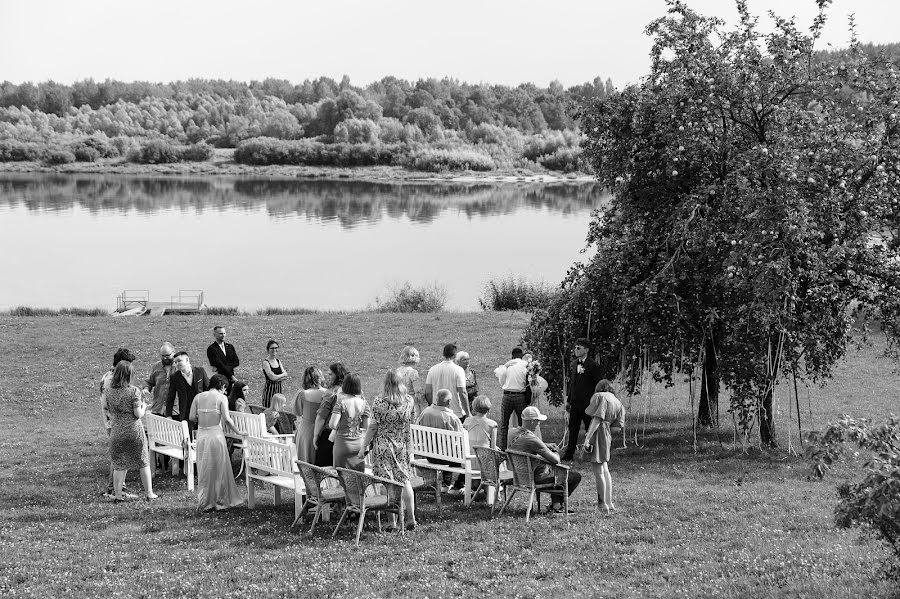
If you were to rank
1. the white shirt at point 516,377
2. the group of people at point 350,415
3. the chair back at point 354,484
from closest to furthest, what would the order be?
1. the chair back at point 354,484
2. the group of people at point 350,415
3. the white shirt at point 516,377

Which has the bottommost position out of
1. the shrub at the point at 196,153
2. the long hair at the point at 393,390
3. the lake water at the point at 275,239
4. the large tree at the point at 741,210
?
the lake water at the point at 275,239

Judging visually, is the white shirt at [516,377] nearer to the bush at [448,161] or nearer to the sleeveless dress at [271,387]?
the sleeveless dress at [271,387]

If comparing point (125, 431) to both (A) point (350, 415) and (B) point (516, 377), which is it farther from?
(B) point (516, 377)

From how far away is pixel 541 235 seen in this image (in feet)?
232

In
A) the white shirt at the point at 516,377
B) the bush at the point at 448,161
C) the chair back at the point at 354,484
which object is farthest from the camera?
the bush at the point at 448,161

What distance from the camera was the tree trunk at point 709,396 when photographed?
53.3 ft

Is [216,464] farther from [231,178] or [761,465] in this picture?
[231,178]

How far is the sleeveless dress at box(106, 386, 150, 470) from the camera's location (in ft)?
37.5

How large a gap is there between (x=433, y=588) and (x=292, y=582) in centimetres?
118

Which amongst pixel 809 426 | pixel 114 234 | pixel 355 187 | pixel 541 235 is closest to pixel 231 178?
pixel 355 187

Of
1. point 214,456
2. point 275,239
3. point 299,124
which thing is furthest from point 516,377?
point 299,124

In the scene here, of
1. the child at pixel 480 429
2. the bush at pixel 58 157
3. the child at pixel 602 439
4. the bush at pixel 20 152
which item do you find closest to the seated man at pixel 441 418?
the child at pixel 480 429

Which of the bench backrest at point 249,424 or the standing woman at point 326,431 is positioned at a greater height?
the standing woman at point 326,431

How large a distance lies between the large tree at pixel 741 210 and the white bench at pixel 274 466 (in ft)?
18.5
